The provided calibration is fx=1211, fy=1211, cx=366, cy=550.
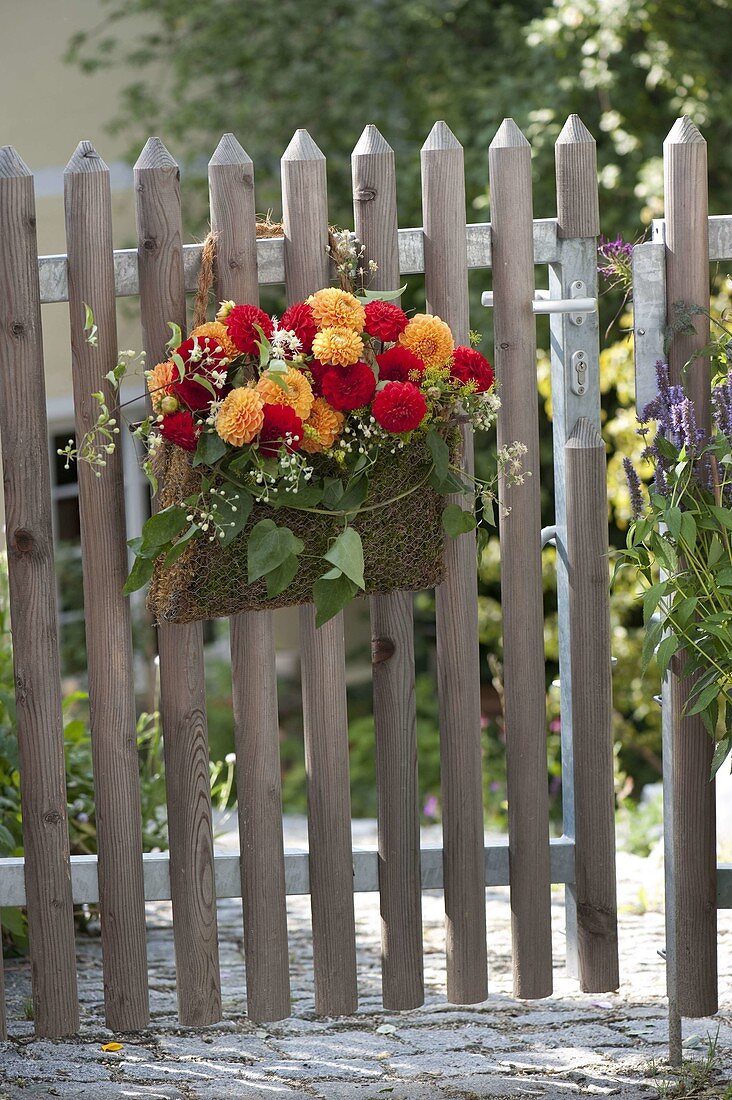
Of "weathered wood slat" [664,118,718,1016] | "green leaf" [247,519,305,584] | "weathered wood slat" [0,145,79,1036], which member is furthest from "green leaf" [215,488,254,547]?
"weathered wood slat" [664,118,718,1016]

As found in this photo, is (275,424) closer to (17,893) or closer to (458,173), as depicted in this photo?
(458,173)

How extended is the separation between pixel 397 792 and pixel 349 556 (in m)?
0.65

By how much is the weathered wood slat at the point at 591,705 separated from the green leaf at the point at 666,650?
0.27m

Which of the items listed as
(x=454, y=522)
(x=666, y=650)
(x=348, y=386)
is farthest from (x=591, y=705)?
(x=348, y=386)

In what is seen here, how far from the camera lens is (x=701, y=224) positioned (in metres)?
2.50

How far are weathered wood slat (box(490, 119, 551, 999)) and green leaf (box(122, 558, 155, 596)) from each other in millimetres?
752

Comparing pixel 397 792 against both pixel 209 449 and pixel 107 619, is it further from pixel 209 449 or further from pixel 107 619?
pixel 209 449

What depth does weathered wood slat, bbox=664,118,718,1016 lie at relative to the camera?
250 centimetres

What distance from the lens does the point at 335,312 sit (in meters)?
2.18

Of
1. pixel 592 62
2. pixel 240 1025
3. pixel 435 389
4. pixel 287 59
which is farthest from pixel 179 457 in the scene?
pixel 287 59

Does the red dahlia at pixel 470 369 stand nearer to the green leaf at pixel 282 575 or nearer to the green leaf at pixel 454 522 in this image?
the green leaf at pixel 454 522

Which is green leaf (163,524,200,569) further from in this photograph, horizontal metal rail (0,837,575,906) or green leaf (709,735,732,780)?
green leaf (709,735,732,780)

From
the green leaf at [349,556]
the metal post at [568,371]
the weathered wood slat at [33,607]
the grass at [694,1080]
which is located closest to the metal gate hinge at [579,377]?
the metal post at [568,371]

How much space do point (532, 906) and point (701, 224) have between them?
4.87 ft
